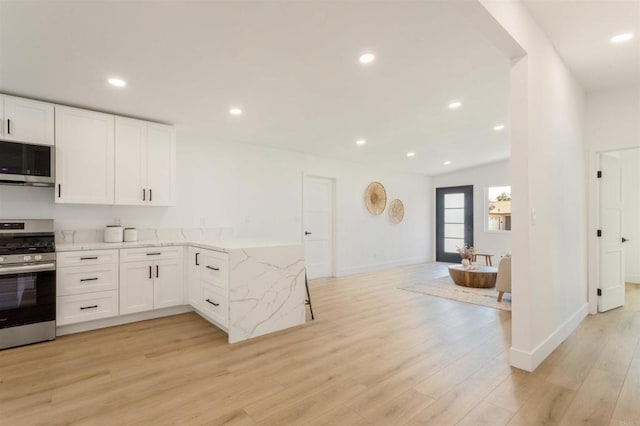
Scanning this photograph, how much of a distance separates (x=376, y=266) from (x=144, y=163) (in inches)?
204

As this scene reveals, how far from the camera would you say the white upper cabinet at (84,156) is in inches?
131

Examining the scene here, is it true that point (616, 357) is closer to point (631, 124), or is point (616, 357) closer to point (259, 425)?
point (631, 124)

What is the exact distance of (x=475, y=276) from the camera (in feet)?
17.3

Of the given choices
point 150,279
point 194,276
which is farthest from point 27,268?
point 194,276

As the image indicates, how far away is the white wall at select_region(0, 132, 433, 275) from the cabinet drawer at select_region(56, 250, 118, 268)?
577mm

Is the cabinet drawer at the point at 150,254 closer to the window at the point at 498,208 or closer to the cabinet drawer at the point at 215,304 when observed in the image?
the cabinet drawer at the point at 215,304

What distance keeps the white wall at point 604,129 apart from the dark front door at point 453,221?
423cm

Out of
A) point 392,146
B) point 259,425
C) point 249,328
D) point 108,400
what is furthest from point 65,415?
point 392,146

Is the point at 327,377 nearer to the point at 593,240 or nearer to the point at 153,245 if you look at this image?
the point at 153,245

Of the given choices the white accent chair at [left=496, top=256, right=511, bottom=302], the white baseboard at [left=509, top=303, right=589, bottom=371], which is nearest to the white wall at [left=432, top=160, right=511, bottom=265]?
the white accent chair at [left=496, top=256, right=511, bottom=302]

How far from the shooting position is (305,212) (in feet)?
19.9

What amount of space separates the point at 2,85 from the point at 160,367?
2997 millimetres

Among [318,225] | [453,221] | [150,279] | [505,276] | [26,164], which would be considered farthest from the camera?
[453,221]

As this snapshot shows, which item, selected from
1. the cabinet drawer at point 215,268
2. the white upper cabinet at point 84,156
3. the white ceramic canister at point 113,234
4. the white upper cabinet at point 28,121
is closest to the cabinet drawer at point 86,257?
the white ceramic canister at point 113,234
